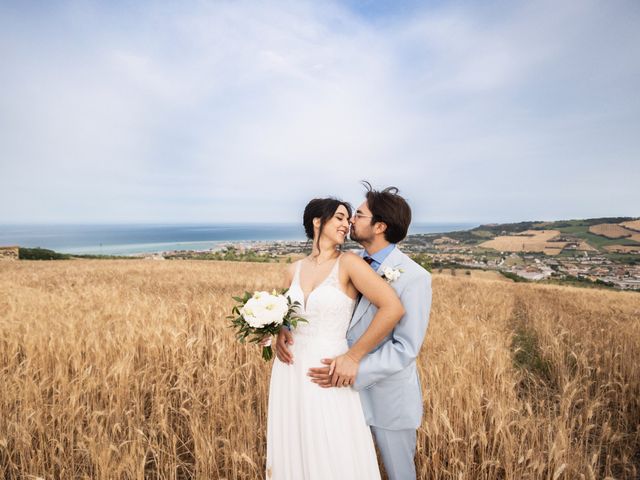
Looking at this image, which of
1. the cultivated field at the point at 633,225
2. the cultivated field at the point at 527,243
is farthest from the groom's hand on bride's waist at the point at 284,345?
the cultivated field at the point at 633,225

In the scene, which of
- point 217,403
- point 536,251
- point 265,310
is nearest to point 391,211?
point 265,310

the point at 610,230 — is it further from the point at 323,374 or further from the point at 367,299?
the point at 323,374

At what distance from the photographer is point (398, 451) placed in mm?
2094

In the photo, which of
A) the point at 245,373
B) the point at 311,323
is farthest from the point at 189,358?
the point at 311,323

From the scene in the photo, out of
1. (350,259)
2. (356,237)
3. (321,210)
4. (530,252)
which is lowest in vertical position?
(530,252)

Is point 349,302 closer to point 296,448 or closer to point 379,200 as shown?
point 379,200

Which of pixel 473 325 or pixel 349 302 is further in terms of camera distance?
pixel 473 325

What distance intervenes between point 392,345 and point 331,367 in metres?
0.39

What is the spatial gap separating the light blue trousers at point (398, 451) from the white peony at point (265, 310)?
1019mm

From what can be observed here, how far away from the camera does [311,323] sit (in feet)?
7.07

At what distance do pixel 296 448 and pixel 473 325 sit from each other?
16.6 feet

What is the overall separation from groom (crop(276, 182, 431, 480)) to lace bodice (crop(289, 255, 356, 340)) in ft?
0.22

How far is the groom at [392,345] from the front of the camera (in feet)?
6.27

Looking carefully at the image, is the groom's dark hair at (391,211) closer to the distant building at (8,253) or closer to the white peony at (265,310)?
the white peony at (265,310)
